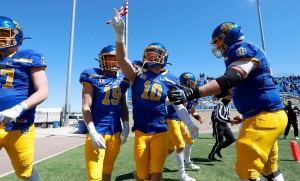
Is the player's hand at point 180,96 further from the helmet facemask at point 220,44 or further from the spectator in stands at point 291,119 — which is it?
the spectator in stands at point 291,119

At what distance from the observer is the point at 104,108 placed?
10.2 ft

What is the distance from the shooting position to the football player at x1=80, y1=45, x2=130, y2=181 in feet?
9.61

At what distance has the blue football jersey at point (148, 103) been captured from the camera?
321cm

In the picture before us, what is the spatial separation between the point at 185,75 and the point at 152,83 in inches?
127

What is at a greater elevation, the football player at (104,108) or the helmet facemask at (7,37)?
the helmet facemask at (7,37)

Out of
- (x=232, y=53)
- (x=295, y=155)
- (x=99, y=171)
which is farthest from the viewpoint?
(x=295, y=155)

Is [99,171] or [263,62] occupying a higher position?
[263,62]

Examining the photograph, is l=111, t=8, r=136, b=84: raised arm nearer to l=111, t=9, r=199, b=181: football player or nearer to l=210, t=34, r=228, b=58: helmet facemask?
l=111, t=9, r=199, b=181: football player

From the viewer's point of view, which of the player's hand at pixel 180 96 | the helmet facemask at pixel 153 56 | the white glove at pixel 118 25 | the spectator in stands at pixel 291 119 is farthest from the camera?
the spectator in stands at pixel 291 119

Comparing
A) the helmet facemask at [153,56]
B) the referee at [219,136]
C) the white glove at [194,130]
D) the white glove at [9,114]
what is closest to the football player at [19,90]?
the white glove at [9,114]

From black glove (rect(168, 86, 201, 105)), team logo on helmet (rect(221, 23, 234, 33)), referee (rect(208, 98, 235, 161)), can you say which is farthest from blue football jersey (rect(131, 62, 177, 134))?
referee (rect(208, 98, 235, 161))

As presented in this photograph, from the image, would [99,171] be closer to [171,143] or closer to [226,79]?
[226,79]

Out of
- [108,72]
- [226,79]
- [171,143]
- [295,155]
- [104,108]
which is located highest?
[108,72]

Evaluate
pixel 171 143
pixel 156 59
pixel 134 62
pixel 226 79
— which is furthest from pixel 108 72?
pixel 171 143
